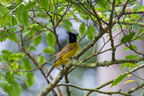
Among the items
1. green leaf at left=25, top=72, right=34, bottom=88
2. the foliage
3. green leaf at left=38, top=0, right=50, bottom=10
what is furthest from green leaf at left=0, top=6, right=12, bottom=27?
green leaf at left=25, top=72, right=34, bottom=88

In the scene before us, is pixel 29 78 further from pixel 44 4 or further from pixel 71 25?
pixel 44 4

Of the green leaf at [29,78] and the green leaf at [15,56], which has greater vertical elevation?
the green leaf at [15,56]

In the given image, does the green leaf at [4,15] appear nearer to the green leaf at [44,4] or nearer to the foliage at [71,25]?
the foliage at [71,25]

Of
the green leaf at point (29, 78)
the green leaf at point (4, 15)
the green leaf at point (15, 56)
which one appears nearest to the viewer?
the green leaf at point (4, 15)

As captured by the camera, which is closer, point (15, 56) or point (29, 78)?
point (15, 56)

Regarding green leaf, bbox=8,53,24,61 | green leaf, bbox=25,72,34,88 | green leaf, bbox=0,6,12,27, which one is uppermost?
green leaf, bbox=0,6,12,27

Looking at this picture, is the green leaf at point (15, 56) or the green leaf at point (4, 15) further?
the green leaf at point (15, 56)

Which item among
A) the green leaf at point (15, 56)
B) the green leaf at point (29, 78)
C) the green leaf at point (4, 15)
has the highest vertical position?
the green leaf at point (4, 15)

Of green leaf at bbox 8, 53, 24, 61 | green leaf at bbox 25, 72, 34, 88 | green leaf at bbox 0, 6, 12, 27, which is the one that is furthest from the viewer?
green leaf at bbox 25, 72, 34, 88

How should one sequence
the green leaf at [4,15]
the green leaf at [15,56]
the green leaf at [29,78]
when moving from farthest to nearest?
the green leaf at [29,78] → the green leaf at [15,56] → the green leaf at [4,15]

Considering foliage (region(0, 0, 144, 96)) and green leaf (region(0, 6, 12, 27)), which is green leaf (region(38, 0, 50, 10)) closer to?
foliage (region(0, 0, 144, 96))

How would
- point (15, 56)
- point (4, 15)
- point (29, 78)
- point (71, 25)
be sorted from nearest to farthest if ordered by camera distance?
point (4, 15) → point (15, 56) → point (71, 25) → point (29, 78)

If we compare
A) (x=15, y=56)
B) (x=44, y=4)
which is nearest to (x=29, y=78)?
(x=15, y=56)

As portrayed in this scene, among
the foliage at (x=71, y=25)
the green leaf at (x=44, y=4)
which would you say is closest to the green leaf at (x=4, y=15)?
the foliage at (x=71, y=25)
